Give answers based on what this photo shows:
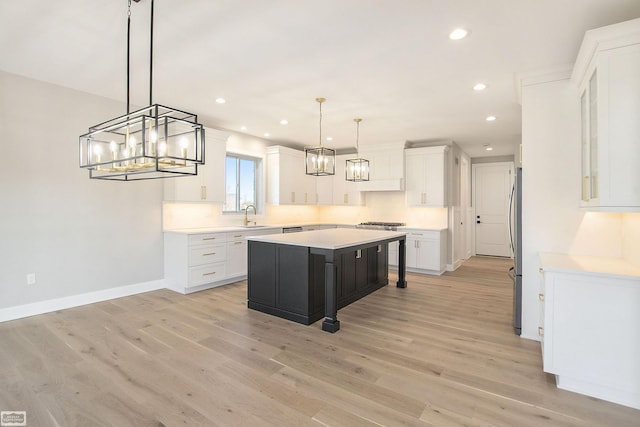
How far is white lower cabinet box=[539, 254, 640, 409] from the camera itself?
2076 mm

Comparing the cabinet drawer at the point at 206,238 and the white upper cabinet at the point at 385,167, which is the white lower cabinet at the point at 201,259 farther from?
the white upper cabinet at the point at 385,167

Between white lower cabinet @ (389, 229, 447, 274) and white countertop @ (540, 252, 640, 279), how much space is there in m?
3.05

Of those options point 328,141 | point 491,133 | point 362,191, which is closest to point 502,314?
point 491,133

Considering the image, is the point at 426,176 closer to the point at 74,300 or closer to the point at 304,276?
the point at 304,276

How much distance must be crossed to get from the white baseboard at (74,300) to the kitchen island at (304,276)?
186 cm

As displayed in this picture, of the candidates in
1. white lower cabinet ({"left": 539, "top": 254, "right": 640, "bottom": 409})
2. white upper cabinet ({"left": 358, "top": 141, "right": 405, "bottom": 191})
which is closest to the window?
white upper cabinet ({"left": 358, "top": 141, "right": 405, "bottom": 191})

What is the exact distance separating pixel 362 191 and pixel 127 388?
231 inches

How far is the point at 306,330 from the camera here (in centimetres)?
333

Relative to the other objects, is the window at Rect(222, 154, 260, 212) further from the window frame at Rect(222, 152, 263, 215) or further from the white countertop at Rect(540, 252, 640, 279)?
the white countertop at Rect(540, 252, 640, 279)

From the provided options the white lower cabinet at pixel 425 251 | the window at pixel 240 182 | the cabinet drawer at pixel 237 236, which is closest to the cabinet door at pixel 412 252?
the white lower cabinet at pixel 425 251

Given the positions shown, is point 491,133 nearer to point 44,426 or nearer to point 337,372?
point 337,372

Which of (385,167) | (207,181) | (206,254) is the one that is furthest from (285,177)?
(206,254)

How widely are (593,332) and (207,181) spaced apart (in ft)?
16.4

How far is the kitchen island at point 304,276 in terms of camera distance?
3.35 meters
